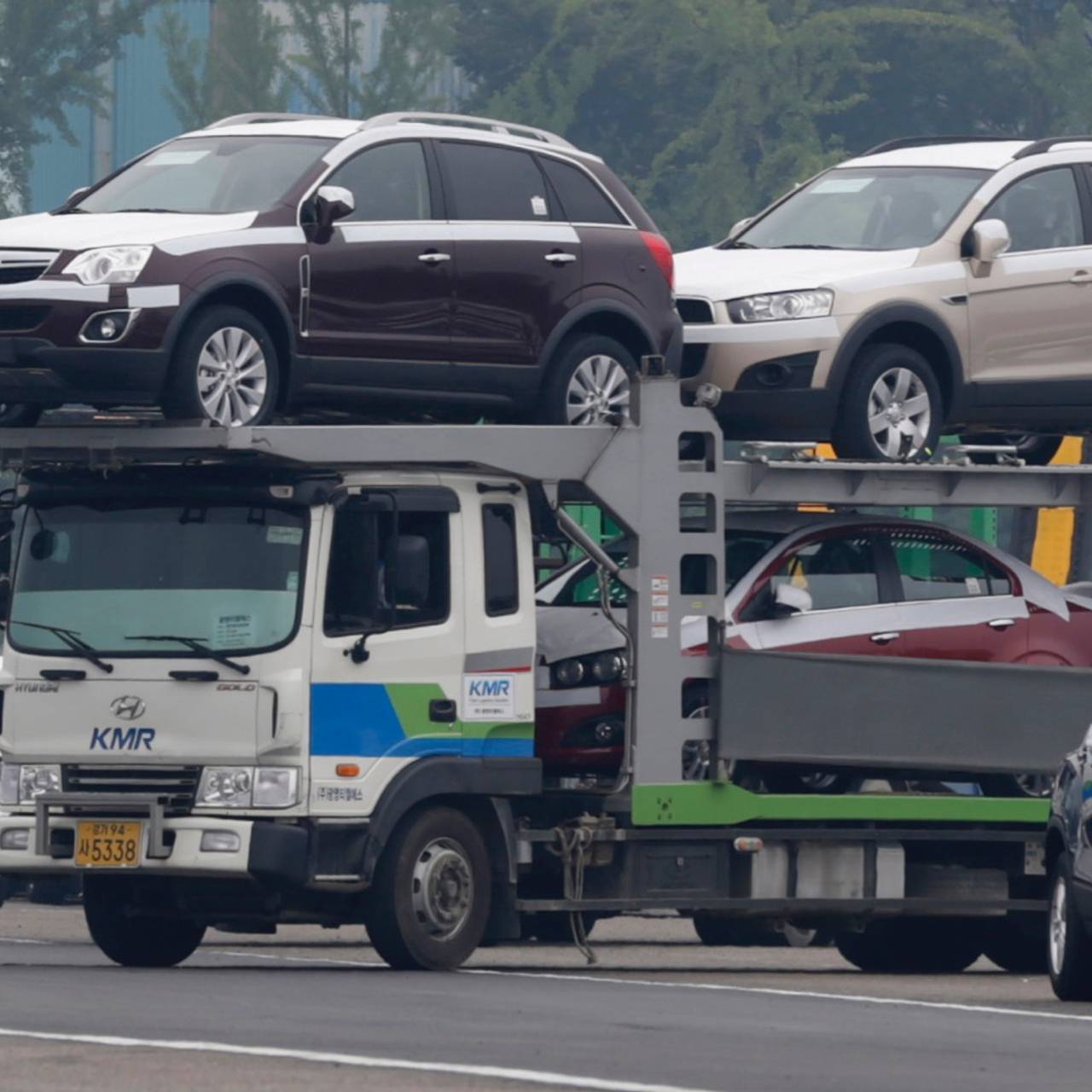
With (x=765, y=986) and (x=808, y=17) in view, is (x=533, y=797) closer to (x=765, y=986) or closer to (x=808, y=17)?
(x=765, y=986)

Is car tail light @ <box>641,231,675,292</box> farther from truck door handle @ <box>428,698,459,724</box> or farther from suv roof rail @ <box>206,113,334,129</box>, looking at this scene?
truck door handle @ <box>428,698,459,724</box>

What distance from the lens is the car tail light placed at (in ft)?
51.6

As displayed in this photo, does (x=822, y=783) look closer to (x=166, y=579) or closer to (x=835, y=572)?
(x=835, y=572)

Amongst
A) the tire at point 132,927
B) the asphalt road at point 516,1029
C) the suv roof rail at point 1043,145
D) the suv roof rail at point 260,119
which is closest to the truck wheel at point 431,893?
the asphalt road at point 516,1029

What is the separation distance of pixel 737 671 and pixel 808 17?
4271 cm

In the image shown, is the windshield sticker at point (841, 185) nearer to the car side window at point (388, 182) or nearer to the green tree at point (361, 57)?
the car side window at point (388, 182)

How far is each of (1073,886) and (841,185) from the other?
4.73 metres

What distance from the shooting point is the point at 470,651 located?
1420 cm

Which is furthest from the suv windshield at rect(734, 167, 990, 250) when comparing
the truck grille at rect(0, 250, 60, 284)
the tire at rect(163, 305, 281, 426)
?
the truck grille at rect(0, 250, 60, 284)

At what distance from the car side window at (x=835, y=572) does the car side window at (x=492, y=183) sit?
6.54 ft

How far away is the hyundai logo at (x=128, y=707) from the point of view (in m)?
13.9

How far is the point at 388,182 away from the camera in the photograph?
1475cm

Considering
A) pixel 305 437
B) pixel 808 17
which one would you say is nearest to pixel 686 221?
pixel 808 17

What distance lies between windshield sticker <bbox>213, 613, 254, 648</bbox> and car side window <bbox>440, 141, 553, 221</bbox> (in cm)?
228
